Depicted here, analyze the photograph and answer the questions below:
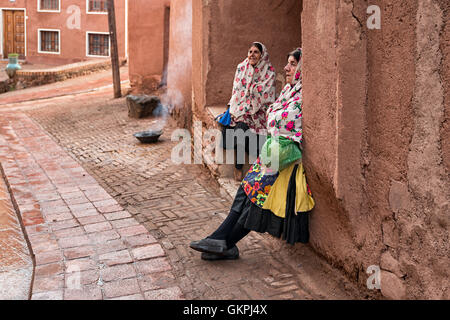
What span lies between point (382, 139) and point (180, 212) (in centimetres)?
272

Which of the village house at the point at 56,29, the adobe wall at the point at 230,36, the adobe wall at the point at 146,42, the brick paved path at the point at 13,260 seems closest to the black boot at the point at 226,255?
the brick paved path at the point at 13,260

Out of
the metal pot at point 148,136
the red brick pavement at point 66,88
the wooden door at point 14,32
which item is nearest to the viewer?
the metal pot at point 148,136

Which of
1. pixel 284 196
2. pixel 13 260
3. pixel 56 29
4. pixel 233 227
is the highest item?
pixel 56 29

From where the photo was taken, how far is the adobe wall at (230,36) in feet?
23.0

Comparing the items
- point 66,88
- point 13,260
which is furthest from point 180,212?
point 66,88

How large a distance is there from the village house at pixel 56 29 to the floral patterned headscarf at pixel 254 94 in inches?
717

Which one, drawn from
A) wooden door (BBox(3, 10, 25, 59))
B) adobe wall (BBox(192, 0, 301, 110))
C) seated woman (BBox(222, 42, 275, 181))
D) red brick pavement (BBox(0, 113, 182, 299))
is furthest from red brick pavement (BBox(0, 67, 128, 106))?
seated woman (BBox(222, 42, 275, 181))

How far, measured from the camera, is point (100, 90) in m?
16.3

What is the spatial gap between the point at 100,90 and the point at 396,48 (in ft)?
46.1

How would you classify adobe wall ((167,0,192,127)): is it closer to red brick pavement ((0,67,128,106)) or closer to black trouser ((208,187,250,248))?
black trouser ((208,187,250,248))

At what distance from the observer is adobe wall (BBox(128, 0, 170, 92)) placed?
43.3ft

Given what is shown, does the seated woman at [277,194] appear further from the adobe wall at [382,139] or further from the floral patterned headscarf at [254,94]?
the floral patterned headscarf at [254,94]

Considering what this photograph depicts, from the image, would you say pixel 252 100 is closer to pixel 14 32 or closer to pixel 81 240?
pixel 81 240

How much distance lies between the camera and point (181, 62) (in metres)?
9.92
